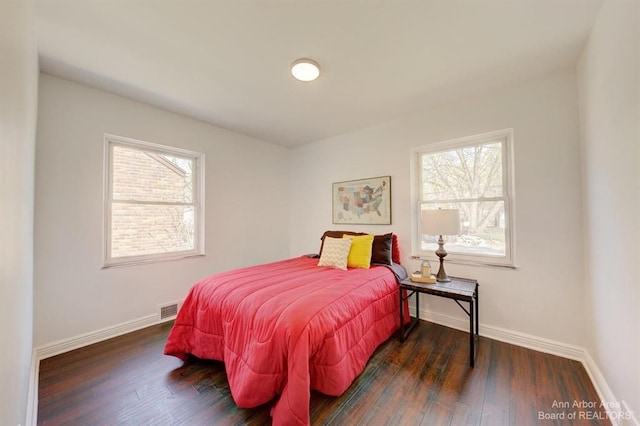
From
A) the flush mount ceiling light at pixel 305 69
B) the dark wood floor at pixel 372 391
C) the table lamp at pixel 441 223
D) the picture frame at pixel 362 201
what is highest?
the flush mount ceiling light at pixel 305 69

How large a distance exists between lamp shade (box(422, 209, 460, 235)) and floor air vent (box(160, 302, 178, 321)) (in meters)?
2.99

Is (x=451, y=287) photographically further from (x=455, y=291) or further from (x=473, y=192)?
(x=473, y=192)

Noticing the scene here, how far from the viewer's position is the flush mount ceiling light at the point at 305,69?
199 cm

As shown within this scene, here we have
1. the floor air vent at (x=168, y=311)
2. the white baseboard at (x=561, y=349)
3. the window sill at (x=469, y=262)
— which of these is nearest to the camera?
the white baseboard at (x=561, y=349)

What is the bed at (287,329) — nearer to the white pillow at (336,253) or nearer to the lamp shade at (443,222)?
the white pillow at (336,253)

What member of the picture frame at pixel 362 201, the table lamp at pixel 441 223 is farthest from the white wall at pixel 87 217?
the table lamp at pixel 441 223

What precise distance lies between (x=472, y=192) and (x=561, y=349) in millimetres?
1550

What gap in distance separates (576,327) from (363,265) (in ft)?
6.03

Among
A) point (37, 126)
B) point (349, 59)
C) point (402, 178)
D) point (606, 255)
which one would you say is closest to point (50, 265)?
point (37, 126)

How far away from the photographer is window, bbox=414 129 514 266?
2455 mm

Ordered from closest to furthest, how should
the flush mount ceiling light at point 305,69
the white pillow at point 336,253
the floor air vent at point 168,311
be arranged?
1. the flush mount ceiling light at point 305,69
2. the white pillow at point 336,253
3. the floor air vent at point 168,311

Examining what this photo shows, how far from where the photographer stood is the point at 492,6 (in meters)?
1.51

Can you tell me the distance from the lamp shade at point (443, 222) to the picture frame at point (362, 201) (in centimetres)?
84

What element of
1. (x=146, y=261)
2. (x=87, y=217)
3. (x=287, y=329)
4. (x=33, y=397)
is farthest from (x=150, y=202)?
(x=287, y=329)
